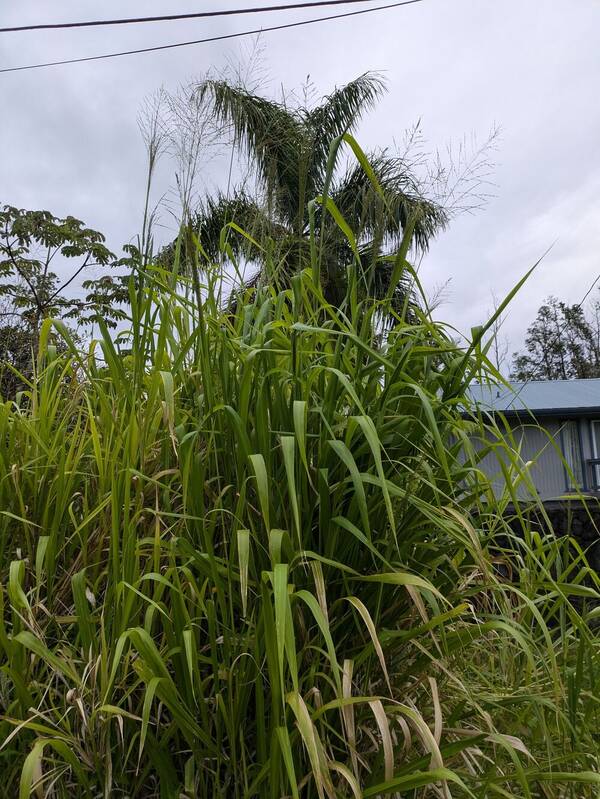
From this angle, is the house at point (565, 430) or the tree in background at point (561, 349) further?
the tree in background at point (561, 349)

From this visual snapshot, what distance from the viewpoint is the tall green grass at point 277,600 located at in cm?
94

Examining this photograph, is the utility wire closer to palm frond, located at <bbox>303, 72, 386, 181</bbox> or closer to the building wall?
palm frond, located at <bbox>303, 72, 386, 181</bbox>

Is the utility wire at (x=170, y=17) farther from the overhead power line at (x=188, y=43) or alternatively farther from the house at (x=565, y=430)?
the house at (x=565, y=430)

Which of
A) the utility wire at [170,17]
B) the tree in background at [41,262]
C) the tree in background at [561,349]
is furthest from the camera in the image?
the tree in background at [561,349]

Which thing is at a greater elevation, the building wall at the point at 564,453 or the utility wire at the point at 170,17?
the utility wire at the point at 170,17

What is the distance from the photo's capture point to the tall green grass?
3.08ft

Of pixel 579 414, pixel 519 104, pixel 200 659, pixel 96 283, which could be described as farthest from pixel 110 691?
pixel 579 414

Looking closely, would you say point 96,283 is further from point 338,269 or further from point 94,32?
point 338,269

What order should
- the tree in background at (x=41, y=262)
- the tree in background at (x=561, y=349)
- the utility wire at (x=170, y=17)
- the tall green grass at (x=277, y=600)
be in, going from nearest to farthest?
the tall green grass at (x=277, y=600), the utility wire at (x=170, y=17), the tree in background at (x=41, y=262), the tree in background at (x=561, y=349)

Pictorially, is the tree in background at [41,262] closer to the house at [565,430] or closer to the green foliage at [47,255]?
the green foliage at [47,255]

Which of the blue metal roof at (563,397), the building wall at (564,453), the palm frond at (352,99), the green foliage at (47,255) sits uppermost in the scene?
the palm frond at (352,99)

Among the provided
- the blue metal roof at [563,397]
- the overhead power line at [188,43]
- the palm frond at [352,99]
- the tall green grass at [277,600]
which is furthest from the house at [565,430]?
the tall green grass at [277,600]

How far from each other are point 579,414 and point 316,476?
12204 millimetres

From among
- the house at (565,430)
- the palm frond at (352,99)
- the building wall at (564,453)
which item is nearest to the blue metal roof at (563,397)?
the house at (565,430)
